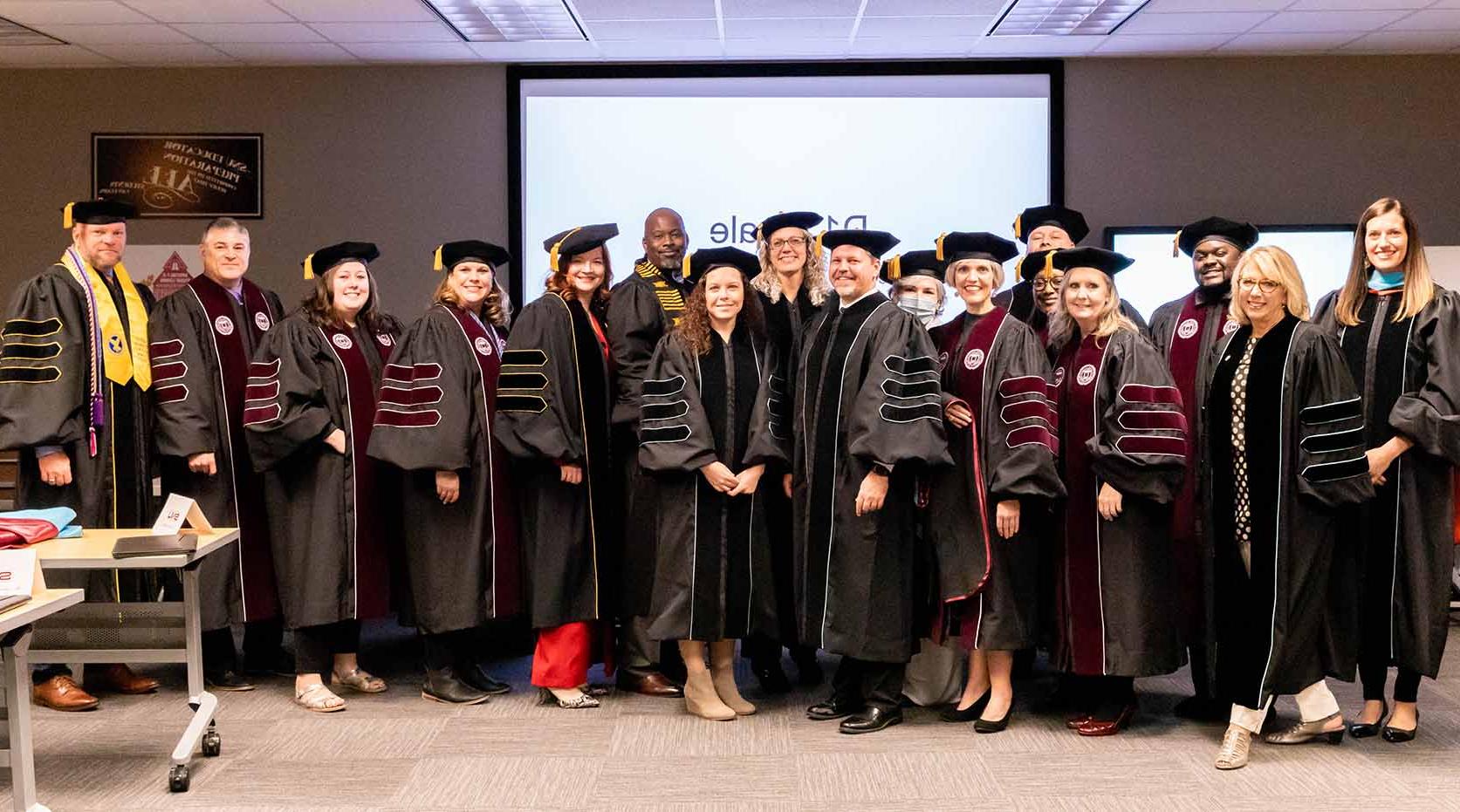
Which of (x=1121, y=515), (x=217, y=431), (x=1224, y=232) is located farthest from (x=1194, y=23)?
(x=217, y=431)

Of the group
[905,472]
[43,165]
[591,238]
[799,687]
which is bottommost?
[799,687]

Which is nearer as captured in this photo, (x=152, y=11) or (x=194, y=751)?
(x=194, y=751)

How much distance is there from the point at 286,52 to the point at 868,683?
4.52 meters

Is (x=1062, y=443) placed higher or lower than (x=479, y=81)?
lower

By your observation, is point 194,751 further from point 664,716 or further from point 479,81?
point 479,81

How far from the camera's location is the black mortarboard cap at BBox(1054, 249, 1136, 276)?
3.63m

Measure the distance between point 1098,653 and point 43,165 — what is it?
5.95 meters

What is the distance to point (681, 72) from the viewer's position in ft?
21.9

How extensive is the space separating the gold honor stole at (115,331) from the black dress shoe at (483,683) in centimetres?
142

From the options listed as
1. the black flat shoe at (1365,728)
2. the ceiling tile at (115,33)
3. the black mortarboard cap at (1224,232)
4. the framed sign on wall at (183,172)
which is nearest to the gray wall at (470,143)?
the framed sign on wall at (183,172)

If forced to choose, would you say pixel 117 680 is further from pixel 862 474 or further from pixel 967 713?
pixel 967 713

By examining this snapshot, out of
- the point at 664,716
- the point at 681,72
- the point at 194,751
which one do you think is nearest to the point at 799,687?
the point at 664,716

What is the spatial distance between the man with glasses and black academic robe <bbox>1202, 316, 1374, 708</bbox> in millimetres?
219

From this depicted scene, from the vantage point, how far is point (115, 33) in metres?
5.93
